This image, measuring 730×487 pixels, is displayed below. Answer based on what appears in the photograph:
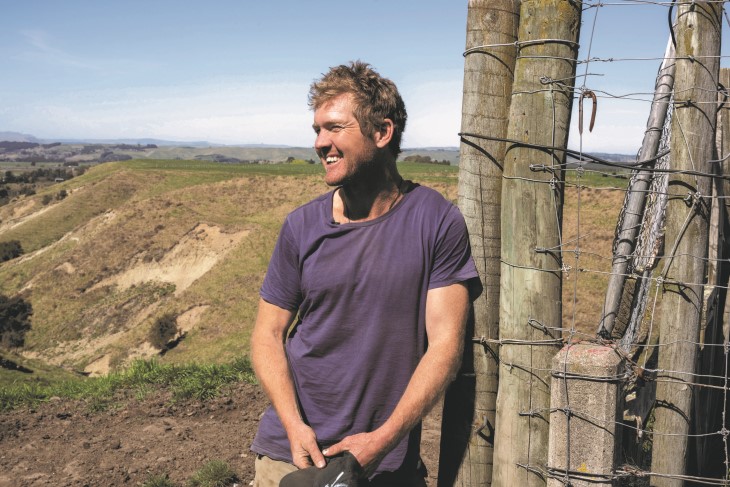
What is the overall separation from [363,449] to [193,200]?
40624 mm

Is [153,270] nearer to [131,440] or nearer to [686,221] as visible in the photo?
[131,440]

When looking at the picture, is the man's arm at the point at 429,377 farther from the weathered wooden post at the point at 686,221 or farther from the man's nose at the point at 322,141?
the weathered wooden post at the point at 686,221

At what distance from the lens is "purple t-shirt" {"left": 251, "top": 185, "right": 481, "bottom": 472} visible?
2752 millimetres

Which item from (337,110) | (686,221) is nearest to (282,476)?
(337,110)

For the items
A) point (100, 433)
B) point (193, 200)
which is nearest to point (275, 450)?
point (100, 433)

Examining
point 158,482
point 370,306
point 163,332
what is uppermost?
point 370,306

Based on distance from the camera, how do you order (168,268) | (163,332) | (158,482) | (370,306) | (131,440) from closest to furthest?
(370,306)
(158,482)
(131,440)
(163,332)
(168,268)

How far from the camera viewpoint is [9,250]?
4538 cm

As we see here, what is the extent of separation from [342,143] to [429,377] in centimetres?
100

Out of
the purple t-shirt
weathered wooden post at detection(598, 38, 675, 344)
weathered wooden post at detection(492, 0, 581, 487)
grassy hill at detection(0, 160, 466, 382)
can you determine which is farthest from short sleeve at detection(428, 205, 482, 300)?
grassy hill at detection(0, 160, 466, 382)

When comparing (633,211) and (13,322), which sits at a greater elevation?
(633,211)

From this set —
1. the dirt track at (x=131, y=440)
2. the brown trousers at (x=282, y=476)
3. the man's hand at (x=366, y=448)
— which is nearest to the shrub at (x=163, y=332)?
the dirt track at (x=131, y=440)

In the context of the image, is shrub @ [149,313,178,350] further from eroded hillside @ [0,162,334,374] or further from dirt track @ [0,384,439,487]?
dirt track @ [0,384,439,487]

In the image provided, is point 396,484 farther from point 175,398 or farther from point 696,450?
point 175,398
